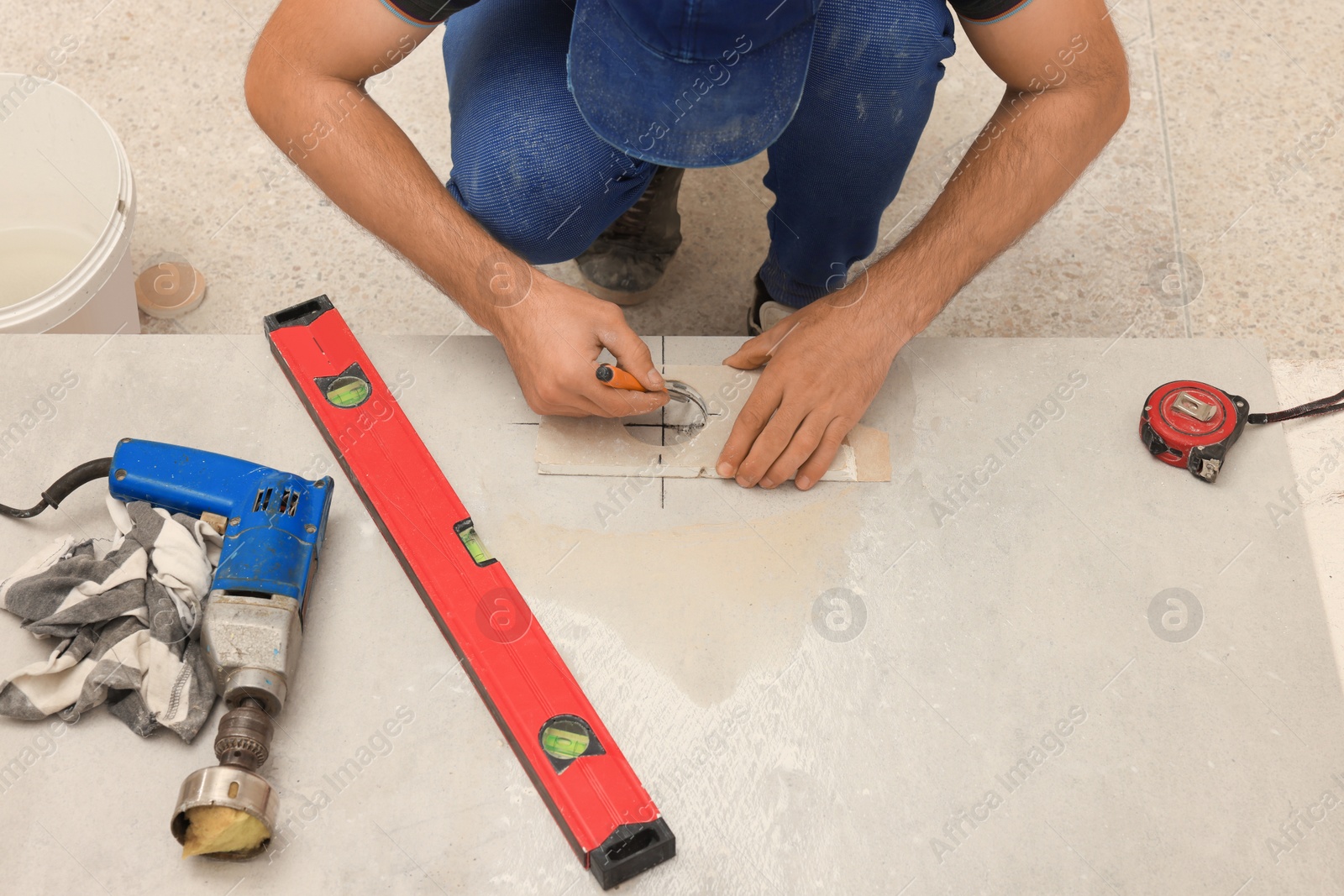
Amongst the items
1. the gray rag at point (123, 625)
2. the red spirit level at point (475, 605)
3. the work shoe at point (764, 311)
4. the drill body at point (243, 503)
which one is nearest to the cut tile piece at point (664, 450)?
the red spirit level at point (475, 605)

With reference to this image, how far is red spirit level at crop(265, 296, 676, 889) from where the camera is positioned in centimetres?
100

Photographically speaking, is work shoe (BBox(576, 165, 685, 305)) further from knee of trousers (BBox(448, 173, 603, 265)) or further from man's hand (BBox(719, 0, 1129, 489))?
man's hand (BBox(719, 0, 1129, 489))

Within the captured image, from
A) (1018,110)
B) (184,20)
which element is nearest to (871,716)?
(1018,110)

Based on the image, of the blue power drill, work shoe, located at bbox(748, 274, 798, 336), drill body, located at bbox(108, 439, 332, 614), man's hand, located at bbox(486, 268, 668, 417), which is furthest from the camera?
work shoe, located at bbox(748, 274, 798, 336)

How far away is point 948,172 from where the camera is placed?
214 centimetres

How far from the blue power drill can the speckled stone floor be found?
2.72 feet

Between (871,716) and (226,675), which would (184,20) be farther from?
(871,716)

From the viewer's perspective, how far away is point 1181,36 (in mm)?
2277

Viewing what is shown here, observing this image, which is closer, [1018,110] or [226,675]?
[226,675]

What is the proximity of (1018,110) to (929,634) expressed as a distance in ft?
2.29

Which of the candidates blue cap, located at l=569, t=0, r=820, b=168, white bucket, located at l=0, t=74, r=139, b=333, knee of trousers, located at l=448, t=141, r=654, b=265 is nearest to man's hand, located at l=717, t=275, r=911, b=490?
blue cap, located at l=569, t=0, r=820, b=168

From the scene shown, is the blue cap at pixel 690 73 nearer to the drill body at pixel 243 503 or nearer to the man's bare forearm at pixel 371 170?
the man's bare forearm at pixel 371 170

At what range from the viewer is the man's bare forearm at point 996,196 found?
130cm

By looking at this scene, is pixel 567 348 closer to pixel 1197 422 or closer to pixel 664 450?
pixel 664 450
